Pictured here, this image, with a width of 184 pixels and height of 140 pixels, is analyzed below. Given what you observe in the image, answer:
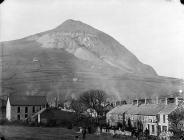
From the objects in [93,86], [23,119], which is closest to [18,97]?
[23,119]

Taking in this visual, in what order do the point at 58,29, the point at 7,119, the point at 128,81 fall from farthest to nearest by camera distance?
the point at 128,81, the point at 58,29, the point at 7,119

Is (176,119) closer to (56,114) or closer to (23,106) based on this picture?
(56,114)

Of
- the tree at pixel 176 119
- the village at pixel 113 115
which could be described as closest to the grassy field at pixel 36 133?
the village at pixel 113 115

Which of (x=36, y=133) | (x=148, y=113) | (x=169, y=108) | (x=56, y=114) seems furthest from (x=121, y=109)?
(x=36, y=133)

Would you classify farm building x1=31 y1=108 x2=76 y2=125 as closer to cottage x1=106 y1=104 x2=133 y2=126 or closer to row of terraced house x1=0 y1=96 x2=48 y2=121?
row of terraced house x1=0 y1=96 x2=48 y2=121

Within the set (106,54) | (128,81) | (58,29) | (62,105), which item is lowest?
(62,105)

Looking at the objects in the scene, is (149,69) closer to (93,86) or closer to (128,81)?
(128,81)

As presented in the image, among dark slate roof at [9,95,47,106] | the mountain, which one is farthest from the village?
the mountain
